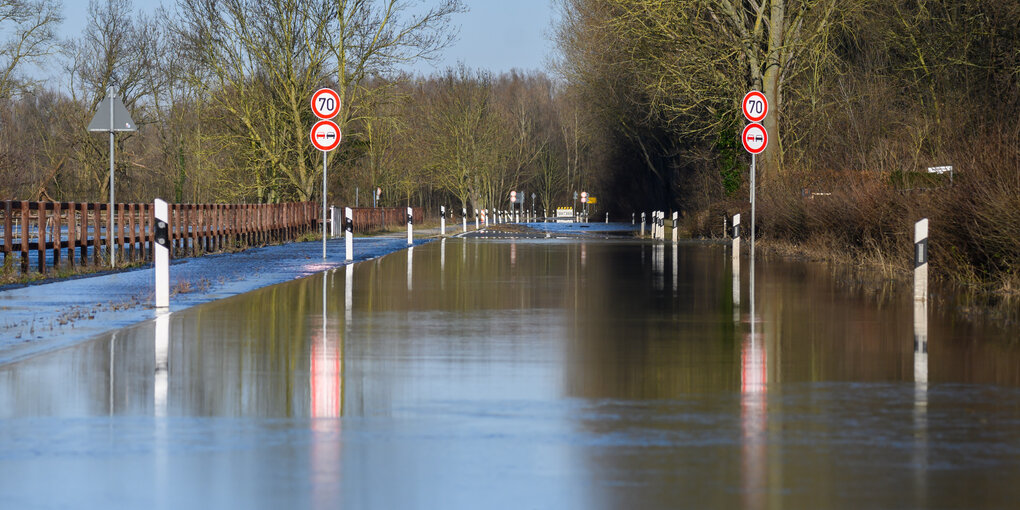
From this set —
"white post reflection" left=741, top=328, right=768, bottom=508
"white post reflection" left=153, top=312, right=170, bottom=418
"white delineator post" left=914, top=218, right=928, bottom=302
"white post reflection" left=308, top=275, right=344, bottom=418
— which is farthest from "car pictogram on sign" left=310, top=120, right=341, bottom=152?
"white post reflection" left=741, top=328, right=768, bottom=508

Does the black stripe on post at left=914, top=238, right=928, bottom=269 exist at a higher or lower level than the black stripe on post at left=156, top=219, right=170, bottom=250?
lower

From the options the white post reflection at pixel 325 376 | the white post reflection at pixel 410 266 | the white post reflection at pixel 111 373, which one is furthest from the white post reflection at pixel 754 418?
the white post reflection at pixel 410 266

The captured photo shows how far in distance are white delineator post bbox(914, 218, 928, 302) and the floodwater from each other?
4.20ft

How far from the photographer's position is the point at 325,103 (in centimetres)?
2953

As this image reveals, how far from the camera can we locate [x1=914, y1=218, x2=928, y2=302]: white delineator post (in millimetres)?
16312

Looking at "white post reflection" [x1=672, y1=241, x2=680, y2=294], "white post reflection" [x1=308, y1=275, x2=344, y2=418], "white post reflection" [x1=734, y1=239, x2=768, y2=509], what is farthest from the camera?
"white post reflection" [x1=672, y1=241, x2=680, y2=294]

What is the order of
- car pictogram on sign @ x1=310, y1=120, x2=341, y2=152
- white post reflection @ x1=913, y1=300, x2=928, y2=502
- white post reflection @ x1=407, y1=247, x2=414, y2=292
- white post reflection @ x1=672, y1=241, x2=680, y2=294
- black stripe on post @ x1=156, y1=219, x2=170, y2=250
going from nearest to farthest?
white post reflection @ x1=913, y1=300, x2=928, y2=502 → black stripe on post @ x1=156, y1=219, x2=170, y2=250 → white post reflection @ x1=672, y1=241, x2=680, y2=294 → white post reflection @ x1=407, y1=247, x2=414, y2=292 → car pictogram on sign @ x1=310, y1=120, x2=341, y2=152

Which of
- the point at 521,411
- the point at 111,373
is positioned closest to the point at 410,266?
the point at 111,373

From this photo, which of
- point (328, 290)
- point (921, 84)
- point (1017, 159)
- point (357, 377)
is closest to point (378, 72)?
point (921, 84)

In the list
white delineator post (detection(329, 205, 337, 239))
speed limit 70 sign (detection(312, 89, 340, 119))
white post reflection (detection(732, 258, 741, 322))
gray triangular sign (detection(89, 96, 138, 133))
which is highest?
speed limit 70 sign (detection(312, 89, 340, 119))

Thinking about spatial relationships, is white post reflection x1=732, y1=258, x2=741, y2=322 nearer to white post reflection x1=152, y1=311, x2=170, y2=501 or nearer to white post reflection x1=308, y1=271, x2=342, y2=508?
white post reflection x1=308, y1=271, x2=342, y2=508

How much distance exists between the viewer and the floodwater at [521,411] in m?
6.09

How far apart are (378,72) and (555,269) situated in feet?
90.6

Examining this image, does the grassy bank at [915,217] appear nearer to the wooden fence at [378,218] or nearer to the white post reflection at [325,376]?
the white post reflection at [325,376]
